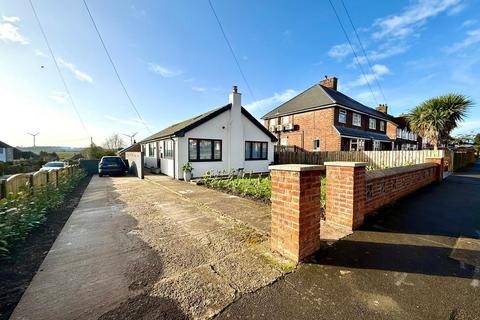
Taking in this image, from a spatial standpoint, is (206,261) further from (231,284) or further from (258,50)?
(258,50)

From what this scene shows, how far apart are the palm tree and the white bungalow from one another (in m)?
13.3

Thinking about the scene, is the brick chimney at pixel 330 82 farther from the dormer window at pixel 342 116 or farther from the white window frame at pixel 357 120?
the dormer window at pixel 342 116

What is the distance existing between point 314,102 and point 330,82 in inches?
220

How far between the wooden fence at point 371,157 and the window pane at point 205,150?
9.92 meters

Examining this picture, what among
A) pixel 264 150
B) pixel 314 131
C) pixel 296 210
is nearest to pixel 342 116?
pixel 314 131

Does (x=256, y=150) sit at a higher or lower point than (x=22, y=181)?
higher

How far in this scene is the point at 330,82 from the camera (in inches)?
1020

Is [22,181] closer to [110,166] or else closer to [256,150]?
[110,166]

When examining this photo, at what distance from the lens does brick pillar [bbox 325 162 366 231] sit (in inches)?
154

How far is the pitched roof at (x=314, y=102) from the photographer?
21650 mm

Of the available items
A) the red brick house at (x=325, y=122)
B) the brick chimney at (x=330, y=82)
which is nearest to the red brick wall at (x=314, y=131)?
the red brick house at (x=325, y=122)

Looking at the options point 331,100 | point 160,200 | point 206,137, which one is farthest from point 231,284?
point 331,100

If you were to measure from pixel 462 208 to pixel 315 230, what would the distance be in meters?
5.56

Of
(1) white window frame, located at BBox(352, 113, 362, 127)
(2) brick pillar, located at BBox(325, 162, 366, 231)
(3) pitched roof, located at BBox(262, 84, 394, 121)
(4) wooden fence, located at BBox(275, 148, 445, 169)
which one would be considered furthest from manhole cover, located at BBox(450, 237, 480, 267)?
(1) white window frame, located at BBox(352, 113, 362, 127)
